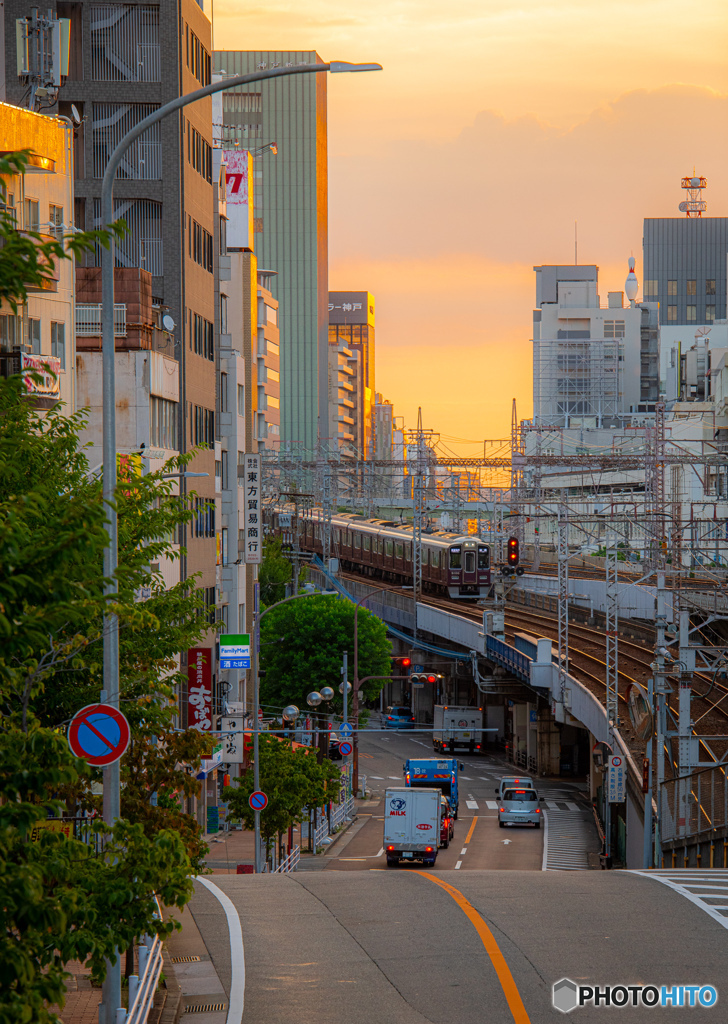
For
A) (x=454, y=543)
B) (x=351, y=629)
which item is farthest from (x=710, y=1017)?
(x=454, y=543)

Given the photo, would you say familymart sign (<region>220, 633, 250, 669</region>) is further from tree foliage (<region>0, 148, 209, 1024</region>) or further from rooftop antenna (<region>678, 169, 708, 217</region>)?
rooftop antenna (<region>678, 169, 708, 217</region>)

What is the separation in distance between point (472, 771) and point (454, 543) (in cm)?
1354

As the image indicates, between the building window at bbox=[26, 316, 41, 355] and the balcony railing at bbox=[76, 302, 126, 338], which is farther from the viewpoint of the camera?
the balcony railing at bbox=[76, 302, 126, 338]

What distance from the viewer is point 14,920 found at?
7.48 metres

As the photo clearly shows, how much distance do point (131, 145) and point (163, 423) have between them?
36.5 ft

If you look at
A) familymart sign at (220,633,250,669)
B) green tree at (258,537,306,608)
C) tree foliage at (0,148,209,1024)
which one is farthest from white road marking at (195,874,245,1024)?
green tree at (258,537,306,608)

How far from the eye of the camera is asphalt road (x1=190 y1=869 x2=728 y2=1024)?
1221 cm

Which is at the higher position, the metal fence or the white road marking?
the white road marking

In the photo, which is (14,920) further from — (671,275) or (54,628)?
(671,275)

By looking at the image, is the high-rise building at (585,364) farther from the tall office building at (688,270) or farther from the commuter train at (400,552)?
the commuter train at (400,552)

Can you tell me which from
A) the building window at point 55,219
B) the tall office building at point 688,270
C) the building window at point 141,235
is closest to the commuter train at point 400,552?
the building window at point 141,235

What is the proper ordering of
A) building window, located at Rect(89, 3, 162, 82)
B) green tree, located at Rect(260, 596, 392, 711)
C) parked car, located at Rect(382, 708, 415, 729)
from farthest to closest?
parked car, located at Rect(382, 708, 415, 729) < green tree, located at Rect(260, 596, 392, 711) < building window, located at Rect(89, 3, 162, 82)

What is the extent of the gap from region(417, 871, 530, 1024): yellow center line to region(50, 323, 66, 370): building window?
55.8ft

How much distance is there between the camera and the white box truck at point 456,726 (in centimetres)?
6450
